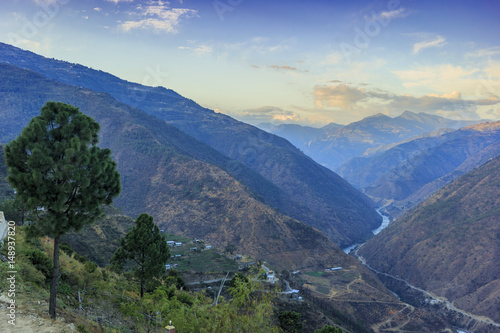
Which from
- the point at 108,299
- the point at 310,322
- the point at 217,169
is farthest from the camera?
the point at 217,169

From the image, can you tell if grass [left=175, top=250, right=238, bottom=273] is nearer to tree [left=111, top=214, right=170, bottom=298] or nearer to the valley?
the valley

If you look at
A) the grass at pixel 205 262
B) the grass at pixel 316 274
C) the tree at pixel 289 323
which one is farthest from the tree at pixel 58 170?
the grass at pixel 316 274

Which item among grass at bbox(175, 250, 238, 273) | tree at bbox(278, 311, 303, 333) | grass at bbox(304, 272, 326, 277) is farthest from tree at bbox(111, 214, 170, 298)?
grass at bbox(304, 272, 326, 277)

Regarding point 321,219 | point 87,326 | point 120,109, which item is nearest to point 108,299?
point 87,326

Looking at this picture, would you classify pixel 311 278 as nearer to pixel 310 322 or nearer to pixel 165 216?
pixel 310 322

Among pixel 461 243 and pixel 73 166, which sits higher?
pixel 73 166

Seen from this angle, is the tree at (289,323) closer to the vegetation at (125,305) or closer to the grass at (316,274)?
the vegetation at (125,305)
